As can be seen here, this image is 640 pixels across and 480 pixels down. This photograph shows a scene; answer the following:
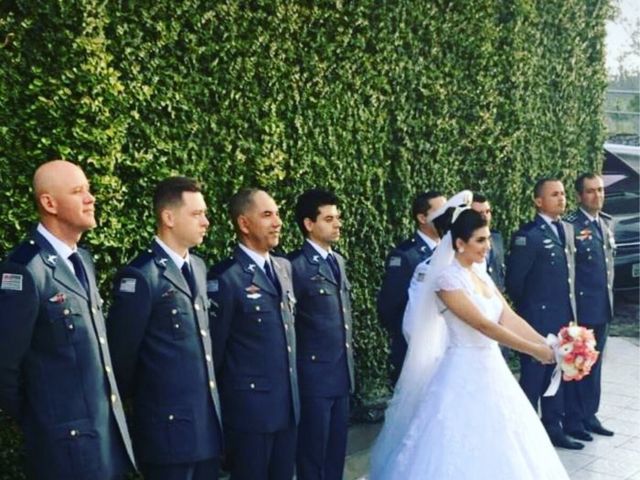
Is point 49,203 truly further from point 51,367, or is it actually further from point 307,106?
point 307,106

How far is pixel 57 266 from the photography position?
384 centimetres

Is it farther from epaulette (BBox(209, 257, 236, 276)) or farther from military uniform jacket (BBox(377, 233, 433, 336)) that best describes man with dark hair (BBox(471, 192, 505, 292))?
epaulette (BBox(209, 257, 236, 276))

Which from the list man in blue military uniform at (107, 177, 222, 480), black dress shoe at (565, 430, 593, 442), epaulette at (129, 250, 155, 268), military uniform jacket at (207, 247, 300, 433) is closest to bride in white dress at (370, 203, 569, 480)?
military uniform jacket at (207, 247, 300, 433)

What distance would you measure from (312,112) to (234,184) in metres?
1.04

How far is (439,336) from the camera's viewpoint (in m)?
5.75

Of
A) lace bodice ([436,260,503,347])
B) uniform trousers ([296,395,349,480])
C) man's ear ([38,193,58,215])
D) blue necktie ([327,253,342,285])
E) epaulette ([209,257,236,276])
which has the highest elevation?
man's ear ([38,193,58,215])

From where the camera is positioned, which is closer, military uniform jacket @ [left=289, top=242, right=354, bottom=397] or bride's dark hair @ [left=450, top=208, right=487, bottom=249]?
bride's dark hair @ [left=450, top=208, right=487, bottom=249]

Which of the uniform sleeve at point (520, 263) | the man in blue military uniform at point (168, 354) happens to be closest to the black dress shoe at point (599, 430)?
the uniform sleeve at point (520, 263)

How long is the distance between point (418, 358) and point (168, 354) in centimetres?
203

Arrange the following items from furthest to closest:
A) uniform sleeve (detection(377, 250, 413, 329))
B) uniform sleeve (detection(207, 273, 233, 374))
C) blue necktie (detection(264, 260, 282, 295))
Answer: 1. uniform sleeve (detection(377, 250, 413, 329))
2. blue necktie (detection(264, 260, 282, 295))
3. uniform sleeve (detection(207, 273, 233, 374))

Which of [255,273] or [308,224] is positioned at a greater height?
[308,224]

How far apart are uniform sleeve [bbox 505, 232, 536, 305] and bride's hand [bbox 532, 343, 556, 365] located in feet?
6.10

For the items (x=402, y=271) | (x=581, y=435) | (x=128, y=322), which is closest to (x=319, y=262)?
(x=402, y=271)

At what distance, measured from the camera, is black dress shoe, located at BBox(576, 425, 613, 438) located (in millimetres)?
7402
